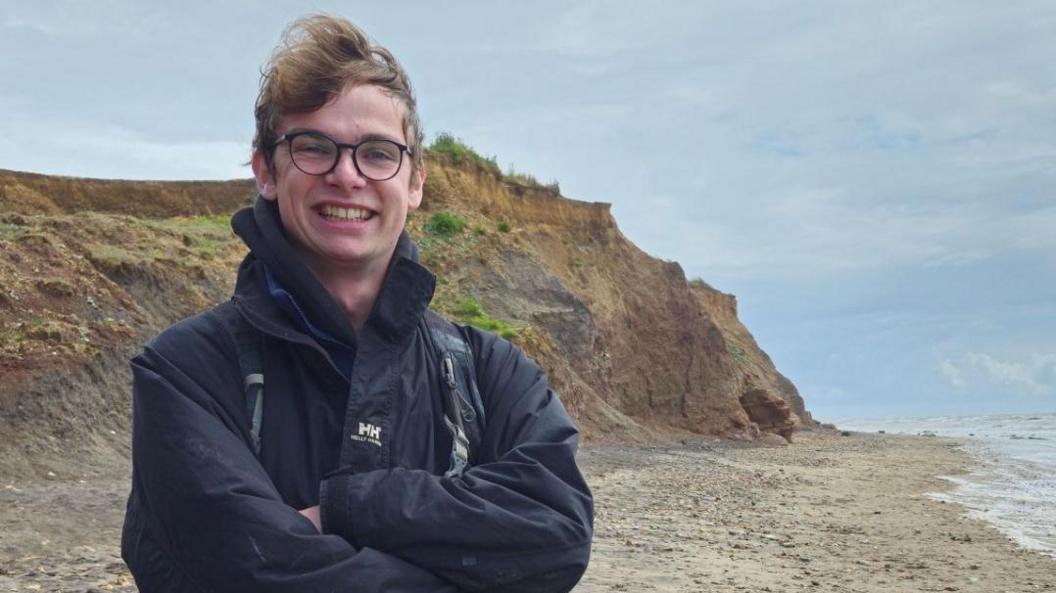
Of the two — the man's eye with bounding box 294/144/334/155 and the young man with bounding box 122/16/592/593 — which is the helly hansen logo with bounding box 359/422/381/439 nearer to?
the young man with bounding box 122/16/592/593

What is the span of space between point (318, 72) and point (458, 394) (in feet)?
2.73

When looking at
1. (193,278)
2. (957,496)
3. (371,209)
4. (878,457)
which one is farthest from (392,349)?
(878,457)

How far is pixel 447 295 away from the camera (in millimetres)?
22547

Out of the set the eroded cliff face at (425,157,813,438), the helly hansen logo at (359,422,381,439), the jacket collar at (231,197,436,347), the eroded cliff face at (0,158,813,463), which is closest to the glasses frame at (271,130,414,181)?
the jacket collar at (231,197,436,347)

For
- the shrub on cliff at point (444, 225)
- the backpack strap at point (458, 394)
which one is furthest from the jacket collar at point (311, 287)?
the shrub on cliff at point (444, 225)

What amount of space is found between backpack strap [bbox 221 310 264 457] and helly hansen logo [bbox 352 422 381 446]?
22 centimetres

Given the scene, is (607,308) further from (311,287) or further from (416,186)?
(311,287)

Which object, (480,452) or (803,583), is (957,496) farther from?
(480,452)

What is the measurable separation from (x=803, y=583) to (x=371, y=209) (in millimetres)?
6452

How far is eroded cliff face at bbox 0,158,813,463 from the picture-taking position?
11539mm

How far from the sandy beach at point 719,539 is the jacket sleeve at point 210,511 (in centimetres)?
413

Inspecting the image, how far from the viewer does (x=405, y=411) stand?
2311 millimetres

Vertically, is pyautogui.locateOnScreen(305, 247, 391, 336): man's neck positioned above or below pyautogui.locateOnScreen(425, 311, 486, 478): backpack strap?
above

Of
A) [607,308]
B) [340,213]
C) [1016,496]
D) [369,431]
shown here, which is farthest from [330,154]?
[607,308]
